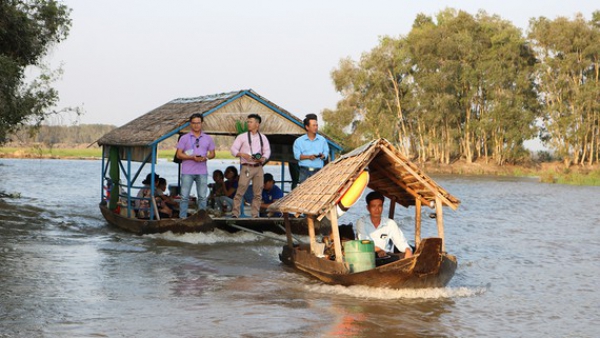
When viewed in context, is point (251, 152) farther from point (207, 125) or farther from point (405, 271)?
point (405, 271)

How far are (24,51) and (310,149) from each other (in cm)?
1109

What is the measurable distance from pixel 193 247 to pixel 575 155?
145 ft

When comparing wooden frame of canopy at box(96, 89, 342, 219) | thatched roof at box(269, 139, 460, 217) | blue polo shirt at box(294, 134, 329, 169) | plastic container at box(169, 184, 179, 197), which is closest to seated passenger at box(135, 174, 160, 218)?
wooden frame of canopy at box(96, 89, 342, 219)

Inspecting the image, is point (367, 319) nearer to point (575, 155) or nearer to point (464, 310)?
point (464, 310)

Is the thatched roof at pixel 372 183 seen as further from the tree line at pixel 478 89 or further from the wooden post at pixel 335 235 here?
the tree line at pixel 478 89

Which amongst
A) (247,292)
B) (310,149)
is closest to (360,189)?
(247,292)

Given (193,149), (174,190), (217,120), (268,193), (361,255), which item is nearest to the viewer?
(361,255)

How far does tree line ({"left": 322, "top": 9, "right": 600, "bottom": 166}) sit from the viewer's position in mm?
51188

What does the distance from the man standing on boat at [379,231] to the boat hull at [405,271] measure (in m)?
0.53

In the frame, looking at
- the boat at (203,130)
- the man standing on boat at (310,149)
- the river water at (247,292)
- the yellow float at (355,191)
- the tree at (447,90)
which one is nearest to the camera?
the river water at (247,292)

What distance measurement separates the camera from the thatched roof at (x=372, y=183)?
9.49 meters

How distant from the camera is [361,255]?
943 cm

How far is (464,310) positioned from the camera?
30.2ft

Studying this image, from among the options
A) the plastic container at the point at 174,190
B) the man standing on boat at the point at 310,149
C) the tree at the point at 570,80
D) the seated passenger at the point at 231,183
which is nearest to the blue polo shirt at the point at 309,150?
the man standing on boat at the point at 310,149
